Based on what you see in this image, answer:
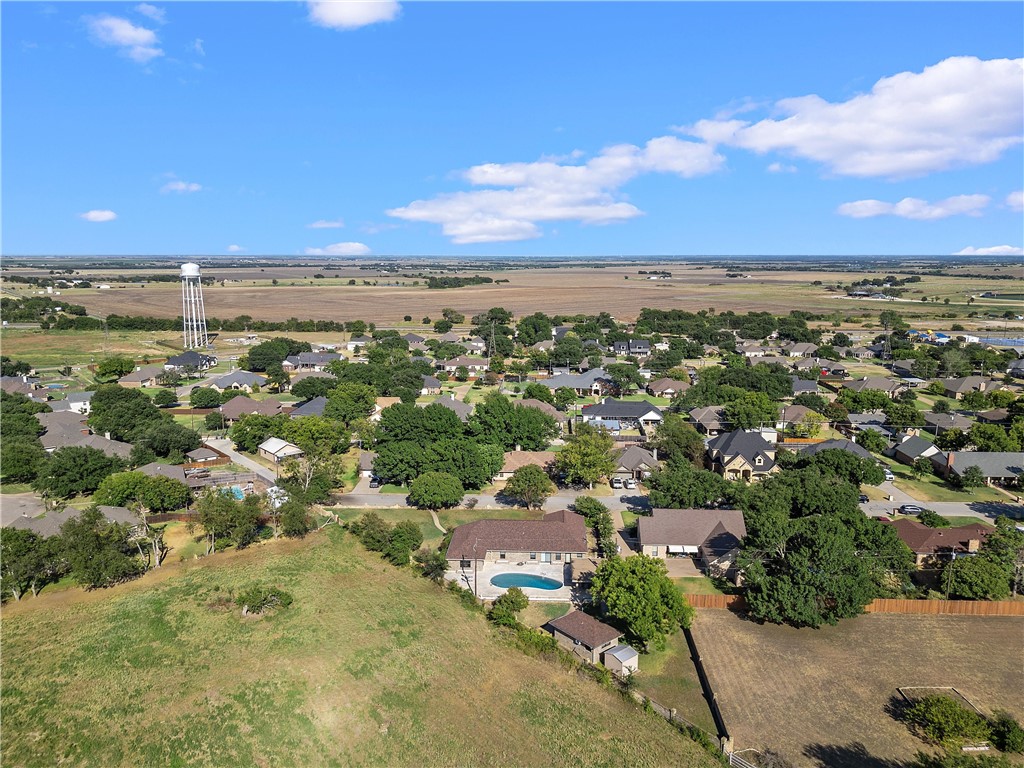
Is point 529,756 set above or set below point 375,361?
below

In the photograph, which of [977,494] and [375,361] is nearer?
[977,494]

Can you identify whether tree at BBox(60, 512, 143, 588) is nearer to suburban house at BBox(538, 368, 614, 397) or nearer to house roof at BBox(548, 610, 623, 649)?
house roof at BBox(548, 610, 623, 649)

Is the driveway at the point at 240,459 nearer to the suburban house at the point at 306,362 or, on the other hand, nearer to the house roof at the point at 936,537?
the suburban house at the point at 306,362

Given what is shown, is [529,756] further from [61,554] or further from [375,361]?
[375,361]

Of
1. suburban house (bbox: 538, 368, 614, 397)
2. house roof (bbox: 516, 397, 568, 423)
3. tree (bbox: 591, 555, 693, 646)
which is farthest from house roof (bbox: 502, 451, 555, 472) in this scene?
suburban house (bbox: 538, 368, 614, 397)

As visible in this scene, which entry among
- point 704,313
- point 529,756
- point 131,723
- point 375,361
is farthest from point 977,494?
point 704,313

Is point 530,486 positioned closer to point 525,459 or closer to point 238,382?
point 525,459

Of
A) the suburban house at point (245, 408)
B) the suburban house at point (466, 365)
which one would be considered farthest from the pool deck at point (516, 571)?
the suburban house at point (466, 365)
